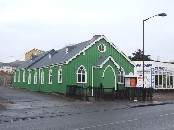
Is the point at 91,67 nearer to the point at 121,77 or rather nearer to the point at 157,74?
the point at 121,77

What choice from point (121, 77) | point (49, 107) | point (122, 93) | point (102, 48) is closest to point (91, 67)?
point (102, 48)

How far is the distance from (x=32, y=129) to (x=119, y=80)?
24.9 metres

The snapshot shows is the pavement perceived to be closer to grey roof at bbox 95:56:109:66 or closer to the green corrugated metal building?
the green corrugated metal building

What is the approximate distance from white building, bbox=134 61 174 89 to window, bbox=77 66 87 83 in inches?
591

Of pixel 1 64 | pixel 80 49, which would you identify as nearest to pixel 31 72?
pixel 80 49

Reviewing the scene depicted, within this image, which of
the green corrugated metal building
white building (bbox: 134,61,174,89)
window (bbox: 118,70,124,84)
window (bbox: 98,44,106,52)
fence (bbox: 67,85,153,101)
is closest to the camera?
fence (bbox: 67,85,153,101)

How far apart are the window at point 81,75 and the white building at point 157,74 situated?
15020 millimetres

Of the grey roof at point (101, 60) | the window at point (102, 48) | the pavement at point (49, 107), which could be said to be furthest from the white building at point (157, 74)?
the pavement at point (49, 107)

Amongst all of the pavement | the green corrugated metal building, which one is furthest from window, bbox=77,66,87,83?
the pavement

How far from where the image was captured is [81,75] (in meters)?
37.4

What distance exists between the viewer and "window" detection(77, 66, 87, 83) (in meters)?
37.3

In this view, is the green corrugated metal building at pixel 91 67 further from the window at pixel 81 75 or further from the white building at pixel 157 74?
the white building at pixel 157 74

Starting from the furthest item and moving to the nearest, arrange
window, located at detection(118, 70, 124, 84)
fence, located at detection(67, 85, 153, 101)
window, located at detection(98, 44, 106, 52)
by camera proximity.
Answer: window, located at detection(98, 44, 106, 52), window, located at detection(118, 70, 124, 84), fence, located at detection(67, 85, 153, 101)

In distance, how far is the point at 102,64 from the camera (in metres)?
36.2
